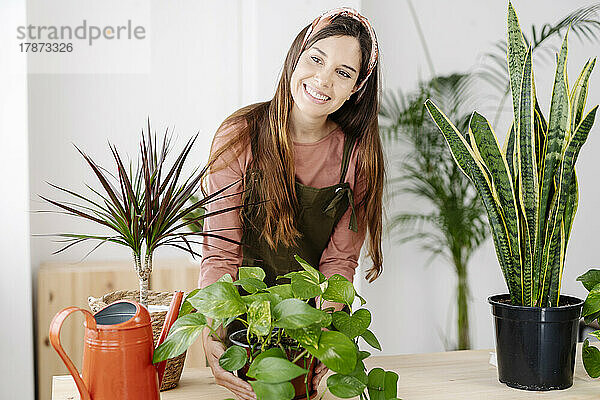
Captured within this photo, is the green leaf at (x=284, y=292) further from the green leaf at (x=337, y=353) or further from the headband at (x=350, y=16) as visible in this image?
the headband at (x=350, y=16)

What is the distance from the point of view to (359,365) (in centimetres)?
114

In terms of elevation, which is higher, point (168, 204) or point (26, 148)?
point (26, 148)

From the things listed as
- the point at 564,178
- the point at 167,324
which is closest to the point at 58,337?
the point at 167,324

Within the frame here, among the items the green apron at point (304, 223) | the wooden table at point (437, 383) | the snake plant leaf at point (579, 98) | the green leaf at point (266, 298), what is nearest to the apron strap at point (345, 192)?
the green apron at point (304, 223)

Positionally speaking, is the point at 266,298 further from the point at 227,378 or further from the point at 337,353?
the point at 227,378

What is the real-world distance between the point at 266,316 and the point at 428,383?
627mm

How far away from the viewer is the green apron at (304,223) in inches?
77.6

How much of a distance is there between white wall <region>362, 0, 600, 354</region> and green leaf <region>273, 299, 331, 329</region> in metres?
2.36

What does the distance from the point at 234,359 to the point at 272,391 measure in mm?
110

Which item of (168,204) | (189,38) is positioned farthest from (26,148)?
(168,204)

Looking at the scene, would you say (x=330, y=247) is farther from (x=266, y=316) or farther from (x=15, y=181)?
(x=15, y=181)

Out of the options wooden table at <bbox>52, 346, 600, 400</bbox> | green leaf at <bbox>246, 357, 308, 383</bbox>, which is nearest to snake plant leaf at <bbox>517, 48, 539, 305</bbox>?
wooden table at <bbox>52, 346, 600, 400</bbox>

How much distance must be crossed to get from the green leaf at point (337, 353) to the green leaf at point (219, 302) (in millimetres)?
129

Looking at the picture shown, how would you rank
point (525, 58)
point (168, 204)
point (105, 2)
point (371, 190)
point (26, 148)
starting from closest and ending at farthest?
point (168, 204) → point (525, 58) → point (371, 190) → point (26, 148) → point (105, 2)
